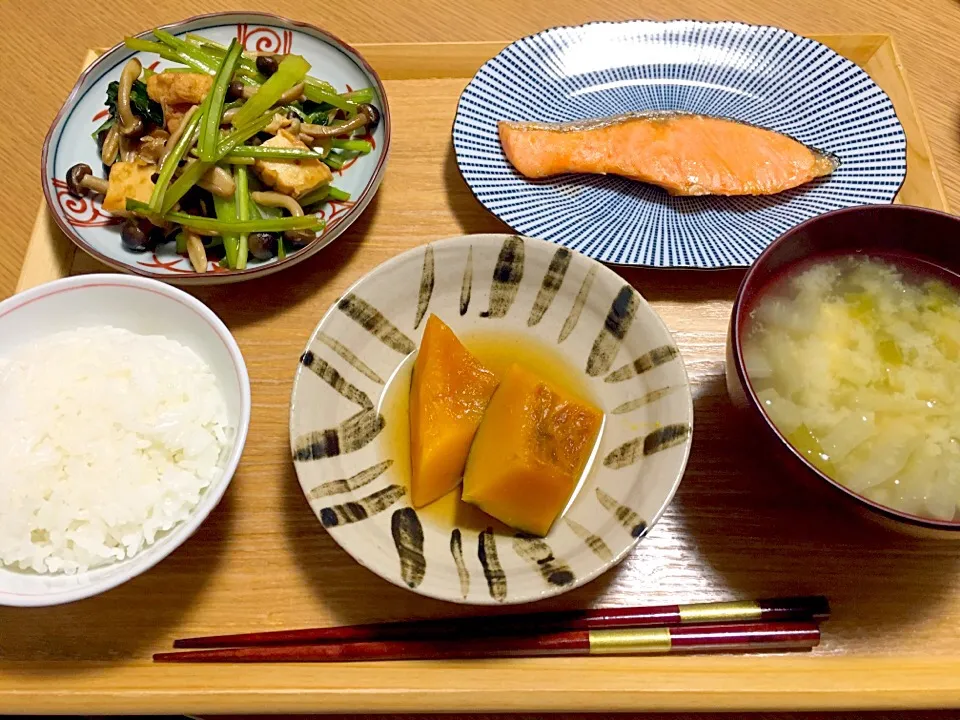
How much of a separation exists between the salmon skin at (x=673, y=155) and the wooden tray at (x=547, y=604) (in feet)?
1.46

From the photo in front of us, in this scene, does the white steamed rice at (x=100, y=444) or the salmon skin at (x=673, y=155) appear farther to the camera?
the salmon skin at (x=673, y=155)

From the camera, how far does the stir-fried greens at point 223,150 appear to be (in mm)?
1600

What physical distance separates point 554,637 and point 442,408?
456 mm

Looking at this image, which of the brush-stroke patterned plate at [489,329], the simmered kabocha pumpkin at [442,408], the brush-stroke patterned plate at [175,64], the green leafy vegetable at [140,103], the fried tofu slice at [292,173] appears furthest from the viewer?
the green leafy vegetable at [140,103]

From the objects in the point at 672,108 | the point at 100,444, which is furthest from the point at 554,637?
the point at 672,108

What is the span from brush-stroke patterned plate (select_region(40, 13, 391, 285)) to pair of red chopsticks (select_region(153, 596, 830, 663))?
2.54 ft

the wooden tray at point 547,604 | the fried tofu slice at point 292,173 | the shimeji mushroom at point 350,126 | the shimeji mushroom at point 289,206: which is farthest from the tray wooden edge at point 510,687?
the shimeji mushroom at point 350,126

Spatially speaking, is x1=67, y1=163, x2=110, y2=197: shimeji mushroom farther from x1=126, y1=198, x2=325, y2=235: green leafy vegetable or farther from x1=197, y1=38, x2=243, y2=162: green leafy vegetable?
x1=197, y1=38, x2=243, y2=162: green leafy vegetable

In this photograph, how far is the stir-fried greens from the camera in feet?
5.25

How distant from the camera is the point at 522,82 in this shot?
1.87 metres

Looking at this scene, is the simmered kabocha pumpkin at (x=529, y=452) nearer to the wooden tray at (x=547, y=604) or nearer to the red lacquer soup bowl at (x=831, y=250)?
the wooden tray at (x=547, y=604)

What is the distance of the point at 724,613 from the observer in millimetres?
1173

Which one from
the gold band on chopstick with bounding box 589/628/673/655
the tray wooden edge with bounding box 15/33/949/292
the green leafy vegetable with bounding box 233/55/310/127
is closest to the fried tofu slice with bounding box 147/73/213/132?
the green leafy vegetable with bounding box 233/55/310/127

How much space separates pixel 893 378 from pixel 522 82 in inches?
48.2
